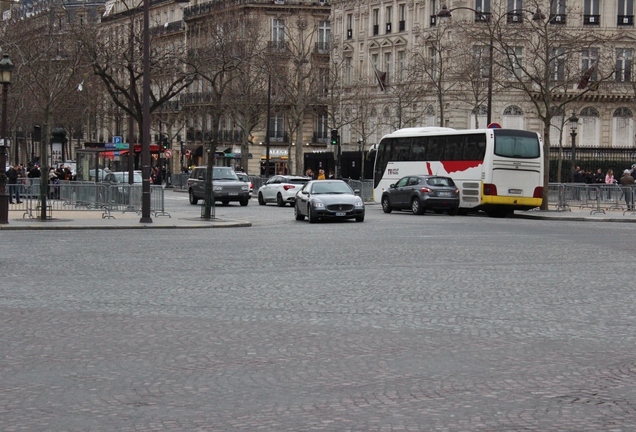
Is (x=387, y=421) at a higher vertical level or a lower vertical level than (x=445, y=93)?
lower

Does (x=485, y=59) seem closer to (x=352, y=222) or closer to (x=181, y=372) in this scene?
(x=352, y=222)

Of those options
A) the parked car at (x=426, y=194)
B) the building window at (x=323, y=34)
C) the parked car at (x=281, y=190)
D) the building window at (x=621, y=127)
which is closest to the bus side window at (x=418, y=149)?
the parked car at (x=426, y=194)

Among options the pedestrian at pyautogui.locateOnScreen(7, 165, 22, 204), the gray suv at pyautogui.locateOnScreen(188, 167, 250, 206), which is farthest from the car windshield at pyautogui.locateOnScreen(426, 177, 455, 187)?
the pedestrian at pyautogui.locateOnScreen(7, 165, 22, 204)

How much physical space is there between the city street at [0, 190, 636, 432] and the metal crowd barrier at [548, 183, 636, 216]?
920 inches

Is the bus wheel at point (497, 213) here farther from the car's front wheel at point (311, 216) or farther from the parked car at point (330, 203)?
the car's front wheel at point (311, 216)

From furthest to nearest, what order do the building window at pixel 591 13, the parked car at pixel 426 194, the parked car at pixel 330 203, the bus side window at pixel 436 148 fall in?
the building window at pixel 591 13 → the bus side window at pixel 436 148 → the parked car at pixel 426 194 → the parked car at pixel 330 203

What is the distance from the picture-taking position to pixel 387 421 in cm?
805

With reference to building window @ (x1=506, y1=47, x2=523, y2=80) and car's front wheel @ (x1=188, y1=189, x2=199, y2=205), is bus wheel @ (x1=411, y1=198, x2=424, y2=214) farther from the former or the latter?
car's front wheel @ (x1=188, y1=189, x2=199, y2=205)

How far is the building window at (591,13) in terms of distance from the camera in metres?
78.3

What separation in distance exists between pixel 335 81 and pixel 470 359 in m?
71.7

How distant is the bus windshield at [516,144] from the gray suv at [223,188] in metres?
13.8

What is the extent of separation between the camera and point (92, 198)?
43562 millimetres

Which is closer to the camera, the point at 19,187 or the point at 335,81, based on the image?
the point at 19,187

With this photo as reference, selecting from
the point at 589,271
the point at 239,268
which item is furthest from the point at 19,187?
the point at 589,271
